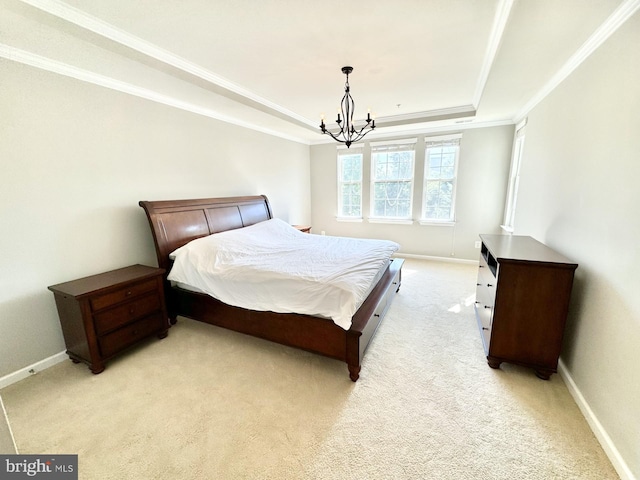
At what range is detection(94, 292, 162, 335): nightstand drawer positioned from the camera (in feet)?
6.93

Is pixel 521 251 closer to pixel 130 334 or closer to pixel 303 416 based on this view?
pixel 303 416

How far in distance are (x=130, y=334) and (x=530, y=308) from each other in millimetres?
3275

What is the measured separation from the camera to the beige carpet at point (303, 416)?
139 centimetres

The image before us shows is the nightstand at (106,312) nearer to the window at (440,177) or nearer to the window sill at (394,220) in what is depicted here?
the window sill at (394,220)

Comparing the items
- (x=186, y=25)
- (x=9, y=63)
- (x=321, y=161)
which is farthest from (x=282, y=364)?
(x=321, y=161)

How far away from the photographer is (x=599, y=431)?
150 centimetres

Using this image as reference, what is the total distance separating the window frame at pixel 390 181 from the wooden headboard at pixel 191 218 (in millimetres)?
2494

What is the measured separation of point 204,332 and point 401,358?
1976 mm

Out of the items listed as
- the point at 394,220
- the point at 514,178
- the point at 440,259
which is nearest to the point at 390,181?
the point at 394,220

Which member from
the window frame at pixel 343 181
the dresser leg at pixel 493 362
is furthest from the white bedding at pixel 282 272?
the window frame at pixel 343 181

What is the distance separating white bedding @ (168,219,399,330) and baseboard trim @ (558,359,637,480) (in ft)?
5.03

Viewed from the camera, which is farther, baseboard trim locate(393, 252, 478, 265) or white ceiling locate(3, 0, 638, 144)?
baseboard trim locate(393, 252, 478, 265)

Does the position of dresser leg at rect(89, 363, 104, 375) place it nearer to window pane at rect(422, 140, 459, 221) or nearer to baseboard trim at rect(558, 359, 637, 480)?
baseboard trim at rect(558, 359, 637, 480)

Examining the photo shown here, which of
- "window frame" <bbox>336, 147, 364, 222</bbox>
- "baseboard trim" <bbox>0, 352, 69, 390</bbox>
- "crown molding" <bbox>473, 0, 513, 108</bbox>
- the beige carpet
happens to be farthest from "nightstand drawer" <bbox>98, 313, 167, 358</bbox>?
"window frame" <bbox>336, 147, 364, 222</bbox>
